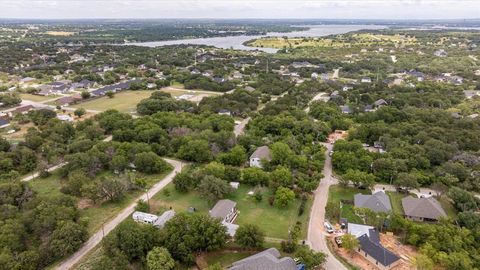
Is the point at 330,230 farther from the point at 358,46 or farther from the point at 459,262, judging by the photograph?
the point at 358,46

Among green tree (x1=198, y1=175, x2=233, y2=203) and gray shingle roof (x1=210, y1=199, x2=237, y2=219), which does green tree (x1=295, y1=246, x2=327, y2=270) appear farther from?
green tree (x1=198, y1=175, x2=233, y2=203)

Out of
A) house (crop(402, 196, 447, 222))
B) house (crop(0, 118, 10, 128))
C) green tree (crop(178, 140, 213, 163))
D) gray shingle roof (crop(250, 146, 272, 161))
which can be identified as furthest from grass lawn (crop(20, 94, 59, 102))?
house (crop(402, 196, 447, 222))

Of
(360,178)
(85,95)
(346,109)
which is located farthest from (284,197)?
(85,95)

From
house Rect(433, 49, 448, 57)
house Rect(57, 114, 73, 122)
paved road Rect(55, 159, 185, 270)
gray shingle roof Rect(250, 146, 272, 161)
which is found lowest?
paved road Rect(55, 159, 185, 270)

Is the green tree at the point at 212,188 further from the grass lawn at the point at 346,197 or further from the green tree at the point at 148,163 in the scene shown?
the grass lawn at the point at 346,197

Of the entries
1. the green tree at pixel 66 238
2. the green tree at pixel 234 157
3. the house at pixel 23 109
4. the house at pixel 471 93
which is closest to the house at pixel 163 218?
the green tree at pixel 66 238

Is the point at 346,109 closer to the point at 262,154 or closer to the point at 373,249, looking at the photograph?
the point at 262,154

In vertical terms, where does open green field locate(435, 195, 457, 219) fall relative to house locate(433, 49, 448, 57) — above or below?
below
